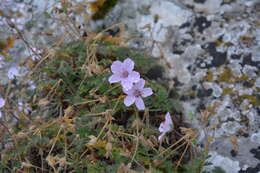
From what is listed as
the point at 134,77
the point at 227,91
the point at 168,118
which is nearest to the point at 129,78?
the point at 134,77

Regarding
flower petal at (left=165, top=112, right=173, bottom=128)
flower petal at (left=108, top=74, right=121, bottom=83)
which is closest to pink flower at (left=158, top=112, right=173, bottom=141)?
flower petal at (left=165, top=112, right=173, bottom=128)

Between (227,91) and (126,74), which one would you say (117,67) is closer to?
(126,74)

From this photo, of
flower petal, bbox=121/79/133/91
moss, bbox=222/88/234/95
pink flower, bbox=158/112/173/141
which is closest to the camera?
flower petal, bbox=121/79/133/91

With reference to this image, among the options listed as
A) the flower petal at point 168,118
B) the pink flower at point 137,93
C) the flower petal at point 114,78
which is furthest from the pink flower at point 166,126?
the flower petal at point 114,78

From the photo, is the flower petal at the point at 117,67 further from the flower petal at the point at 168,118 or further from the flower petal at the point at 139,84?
the flower petal at the point at 168,118

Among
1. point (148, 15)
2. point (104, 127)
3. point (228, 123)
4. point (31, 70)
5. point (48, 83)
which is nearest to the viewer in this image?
point (104, 127)

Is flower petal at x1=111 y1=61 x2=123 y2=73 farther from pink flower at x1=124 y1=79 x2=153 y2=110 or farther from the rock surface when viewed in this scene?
the rock surface

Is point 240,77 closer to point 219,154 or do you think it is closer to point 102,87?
point 219,154

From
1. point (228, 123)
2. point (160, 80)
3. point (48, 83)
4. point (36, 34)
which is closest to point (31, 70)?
point (48, 83)

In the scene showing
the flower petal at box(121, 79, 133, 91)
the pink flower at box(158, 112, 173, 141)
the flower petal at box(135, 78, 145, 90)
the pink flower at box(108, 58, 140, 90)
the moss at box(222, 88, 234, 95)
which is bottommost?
the moss at box(222, 88, 234, 95)
